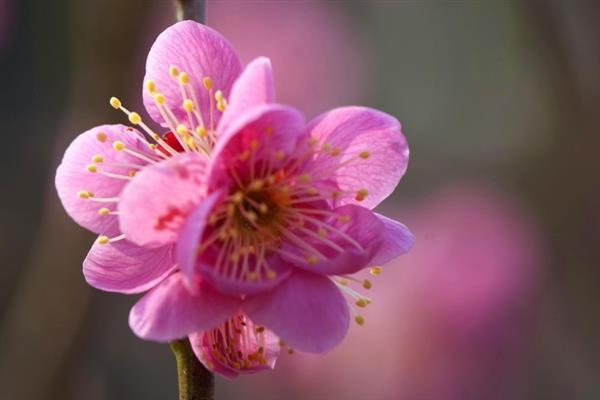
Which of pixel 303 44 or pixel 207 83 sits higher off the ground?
pixel 207 83

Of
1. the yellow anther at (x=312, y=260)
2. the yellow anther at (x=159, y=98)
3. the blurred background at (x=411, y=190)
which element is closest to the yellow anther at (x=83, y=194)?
the yellow anther at (x=159, y=98)

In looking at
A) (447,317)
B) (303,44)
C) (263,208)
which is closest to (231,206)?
(263,208)

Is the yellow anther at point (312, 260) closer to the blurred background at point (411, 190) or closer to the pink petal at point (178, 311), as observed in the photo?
the pink petal at point (178, 311)

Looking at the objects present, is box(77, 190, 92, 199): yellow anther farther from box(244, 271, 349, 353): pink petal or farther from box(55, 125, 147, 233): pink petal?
box(244, 271, 349, 353): pink petal

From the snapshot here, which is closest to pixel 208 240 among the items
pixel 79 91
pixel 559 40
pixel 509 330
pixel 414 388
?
pixel 79 91

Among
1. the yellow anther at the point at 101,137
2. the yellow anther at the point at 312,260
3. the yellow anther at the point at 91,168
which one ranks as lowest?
the yellow anther at the point at 91,168

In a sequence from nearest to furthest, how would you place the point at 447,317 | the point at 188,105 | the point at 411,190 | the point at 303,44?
the point at 188,105, the point at 447,317, the point at 411,190, the point at 303,44

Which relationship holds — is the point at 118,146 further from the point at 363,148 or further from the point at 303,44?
the point at 303,44
